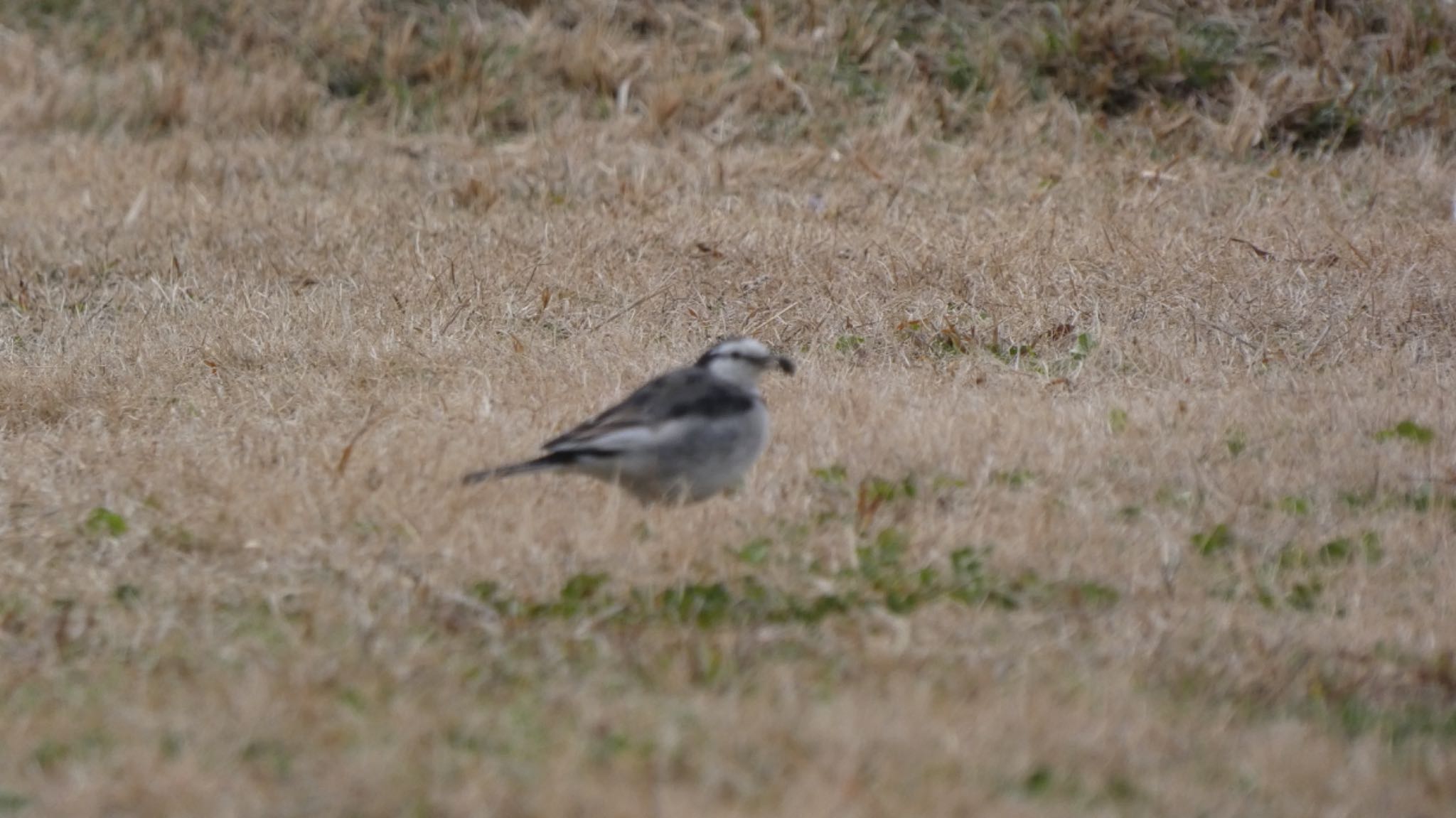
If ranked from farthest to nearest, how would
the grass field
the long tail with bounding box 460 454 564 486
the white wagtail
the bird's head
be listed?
the bird's head
the white wagtail
the long tail with bounding box 460 454 564 486
the grass field

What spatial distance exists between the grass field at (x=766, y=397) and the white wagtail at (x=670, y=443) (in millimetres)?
176

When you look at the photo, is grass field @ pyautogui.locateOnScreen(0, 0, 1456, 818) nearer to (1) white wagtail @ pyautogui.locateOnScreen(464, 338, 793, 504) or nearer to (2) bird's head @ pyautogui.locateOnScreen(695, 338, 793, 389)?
(1) white wagtail @ pyautogui.locateOnScreen(464, 338, 793, 504)

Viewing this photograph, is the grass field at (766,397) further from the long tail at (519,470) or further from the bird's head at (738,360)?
the bird's head at (738,360)

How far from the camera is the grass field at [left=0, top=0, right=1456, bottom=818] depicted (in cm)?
400

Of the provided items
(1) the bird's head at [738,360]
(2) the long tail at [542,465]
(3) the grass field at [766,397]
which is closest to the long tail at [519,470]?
(2) the long tail at [542,465]

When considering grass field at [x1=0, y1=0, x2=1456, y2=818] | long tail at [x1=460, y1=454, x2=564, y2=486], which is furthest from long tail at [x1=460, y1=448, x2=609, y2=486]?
grass field at [x1=0, y1=0, x2=1456, y2=818]

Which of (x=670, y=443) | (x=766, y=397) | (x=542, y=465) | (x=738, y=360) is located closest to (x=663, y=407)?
(x=670, y=443)

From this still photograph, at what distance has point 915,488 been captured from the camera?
589cm

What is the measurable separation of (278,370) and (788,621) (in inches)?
145

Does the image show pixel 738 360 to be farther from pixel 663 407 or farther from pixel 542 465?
pixel 542 465

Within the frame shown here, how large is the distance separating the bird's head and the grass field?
0.35 m

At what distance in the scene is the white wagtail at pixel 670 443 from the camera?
5.53 meters

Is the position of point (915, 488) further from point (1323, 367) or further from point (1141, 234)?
point (1141, 234)

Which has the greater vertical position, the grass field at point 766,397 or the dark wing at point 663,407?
the dark wing at point 663,407
